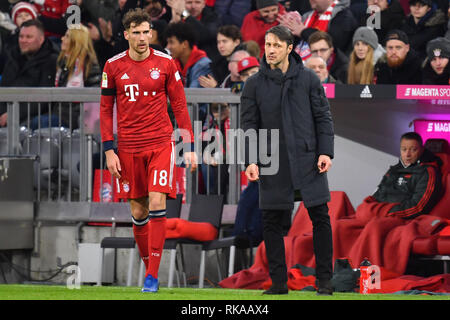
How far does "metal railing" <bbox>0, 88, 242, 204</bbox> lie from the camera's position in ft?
42.7

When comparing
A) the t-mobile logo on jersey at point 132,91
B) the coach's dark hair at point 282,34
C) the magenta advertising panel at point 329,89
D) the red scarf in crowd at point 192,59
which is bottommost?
the t-mobile logo on jersey at point 132,91

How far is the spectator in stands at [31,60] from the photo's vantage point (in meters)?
14.1

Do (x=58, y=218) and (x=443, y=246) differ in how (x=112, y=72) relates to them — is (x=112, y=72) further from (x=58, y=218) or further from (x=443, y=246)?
(x=58, y=218)

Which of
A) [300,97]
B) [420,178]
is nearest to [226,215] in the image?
[420,178]

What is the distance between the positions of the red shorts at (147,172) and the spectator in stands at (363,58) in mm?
3958

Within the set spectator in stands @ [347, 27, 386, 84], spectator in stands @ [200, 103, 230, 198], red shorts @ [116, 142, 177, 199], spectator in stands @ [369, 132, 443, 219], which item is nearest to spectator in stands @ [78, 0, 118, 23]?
spectator in stands @ [200, 103, 230, 198]

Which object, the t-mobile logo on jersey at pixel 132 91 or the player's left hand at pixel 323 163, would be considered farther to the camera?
the t-mobile logo on jersey at pixel 132 91

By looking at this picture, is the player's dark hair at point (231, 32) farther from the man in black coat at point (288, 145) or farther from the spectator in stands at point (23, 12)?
the man in black coat at point (288, 145)

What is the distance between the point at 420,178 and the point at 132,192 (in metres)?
3.80

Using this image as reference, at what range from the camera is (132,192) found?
8.84m

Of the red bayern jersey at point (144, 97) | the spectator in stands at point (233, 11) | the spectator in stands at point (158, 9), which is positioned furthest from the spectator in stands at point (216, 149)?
the red bayern jersey at point (144, 97)

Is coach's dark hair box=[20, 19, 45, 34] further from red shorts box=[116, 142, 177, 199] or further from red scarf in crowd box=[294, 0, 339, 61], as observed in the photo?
red shorts box=[116, 142, 177, 199]

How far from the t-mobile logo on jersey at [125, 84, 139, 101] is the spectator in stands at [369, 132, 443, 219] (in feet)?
12.6
